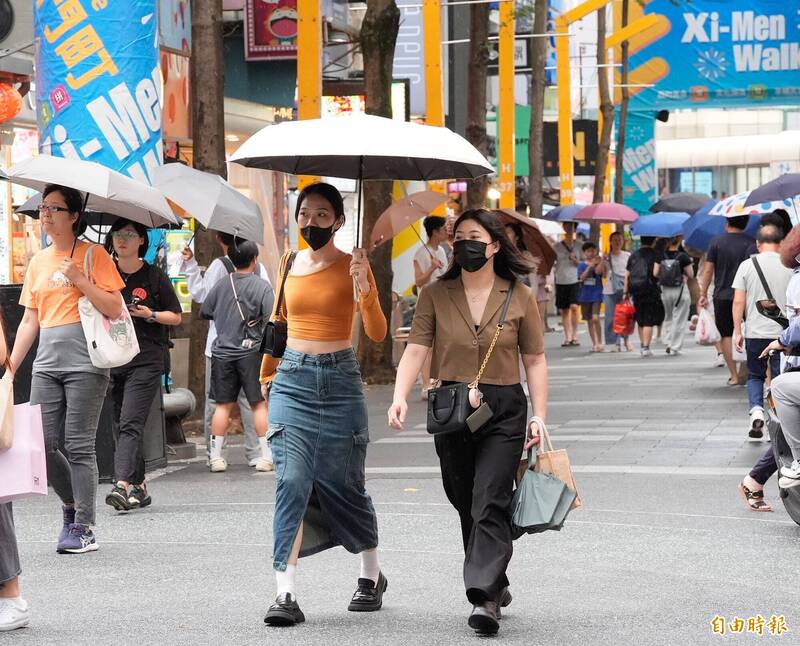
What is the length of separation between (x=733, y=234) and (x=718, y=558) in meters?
8.13

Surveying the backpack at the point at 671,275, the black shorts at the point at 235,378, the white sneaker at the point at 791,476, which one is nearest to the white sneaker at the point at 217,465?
the black shorts at the point at 235,378

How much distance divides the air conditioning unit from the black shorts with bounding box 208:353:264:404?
5950 mm

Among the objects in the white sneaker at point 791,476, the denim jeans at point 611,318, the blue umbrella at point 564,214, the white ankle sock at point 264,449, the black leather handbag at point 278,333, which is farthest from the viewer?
the blue umbrella at point 564,214

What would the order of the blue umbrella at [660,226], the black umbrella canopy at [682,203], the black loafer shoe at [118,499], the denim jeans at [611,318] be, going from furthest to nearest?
the black umbrella canopy at [682,203] < the denim jeans at [611,318] < the blue umbrella at [660,226] < the black loafer shoe at [118,499]

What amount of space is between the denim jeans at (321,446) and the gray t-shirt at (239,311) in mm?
4810

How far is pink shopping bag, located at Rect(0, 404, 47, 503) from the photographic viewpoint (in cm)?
619

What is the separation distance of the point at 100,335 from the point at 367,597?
2290 mm

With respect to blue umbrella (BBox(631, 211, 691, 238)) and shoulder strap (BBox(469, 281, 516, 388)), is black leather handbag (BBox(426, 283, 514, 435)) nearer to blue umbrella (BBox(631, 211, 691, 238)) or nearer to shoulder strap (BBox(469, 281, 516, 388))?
shoulder strap (BBox(469, 281, 516, 388))

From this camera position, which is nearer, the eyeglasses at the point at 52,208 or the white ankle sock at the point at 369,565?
the white ankle sock at the point at 369,565

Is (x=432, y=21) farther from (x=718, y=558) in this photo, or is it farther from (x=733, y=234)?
(x=718, y=558)

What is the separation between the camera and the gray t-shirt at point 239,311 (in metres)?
11.5

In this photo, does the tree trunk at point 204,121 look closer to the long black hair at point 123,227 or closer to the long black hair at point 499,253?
the long black hair at point 123,227

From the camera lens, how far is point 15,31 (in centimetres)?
1625

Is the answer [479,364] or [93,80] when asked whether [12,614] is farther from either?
[93,80]
